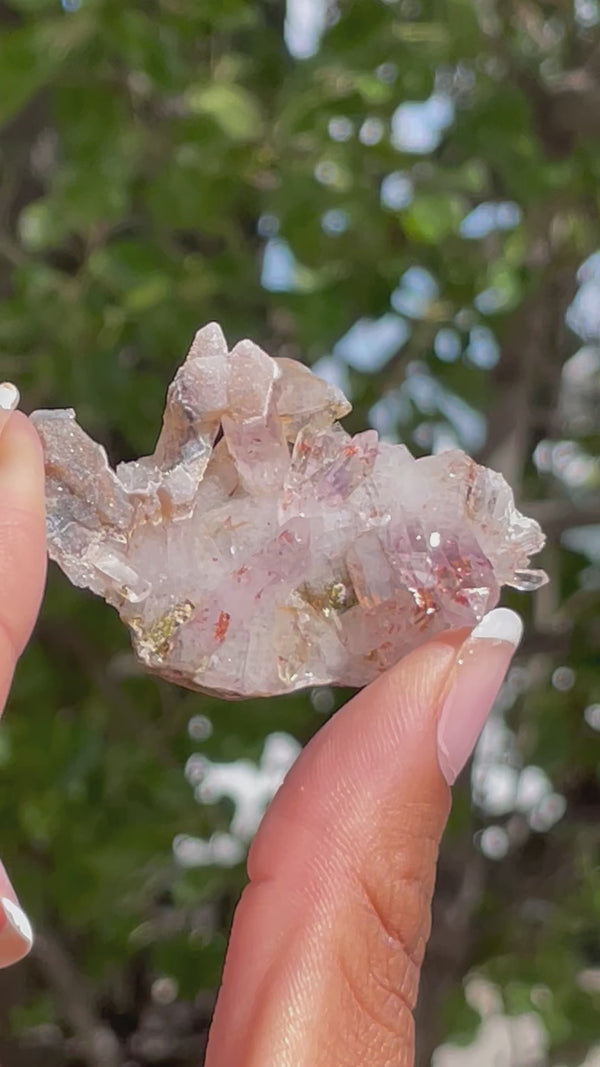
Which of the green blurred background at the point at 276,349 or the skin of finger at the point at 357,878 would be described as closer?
the skin of finger at the point at 357,878

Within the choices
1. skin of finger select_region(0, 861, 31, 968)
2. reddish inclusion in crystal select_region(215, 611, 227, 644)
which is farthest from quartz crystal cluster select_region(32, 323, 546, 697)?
skin of finger select_region(0, 861, 31, 968)

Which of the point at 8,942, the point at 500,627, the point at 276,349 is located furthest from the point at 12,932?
the point at 276,349

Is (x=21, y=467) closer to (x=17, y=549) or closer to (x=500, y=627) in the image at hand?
(x=17, y=549)

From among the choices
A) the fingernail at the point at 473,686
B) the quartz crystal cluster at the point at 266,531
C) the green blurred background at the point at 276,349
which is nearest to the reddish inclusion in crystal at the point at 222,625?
the quartz crystal cluster at the point at 266,531

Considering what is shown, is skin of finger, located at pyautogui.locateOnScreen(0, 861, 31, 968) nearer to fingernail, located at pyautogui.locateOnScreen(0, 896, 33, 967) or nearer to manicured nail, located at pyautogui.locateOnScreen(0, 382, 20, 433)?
Result: fingernail, located at pyautogui.locateOnScreen(0, 896, 33, 967)

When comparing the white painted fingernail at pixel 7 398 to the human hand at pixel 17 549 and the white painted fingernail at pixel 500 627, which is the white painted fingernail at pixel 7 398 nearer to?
the human hand at pixel 17 549

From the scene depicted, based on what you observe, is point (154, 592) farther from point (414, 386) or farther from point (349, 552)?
point (414, 386)
